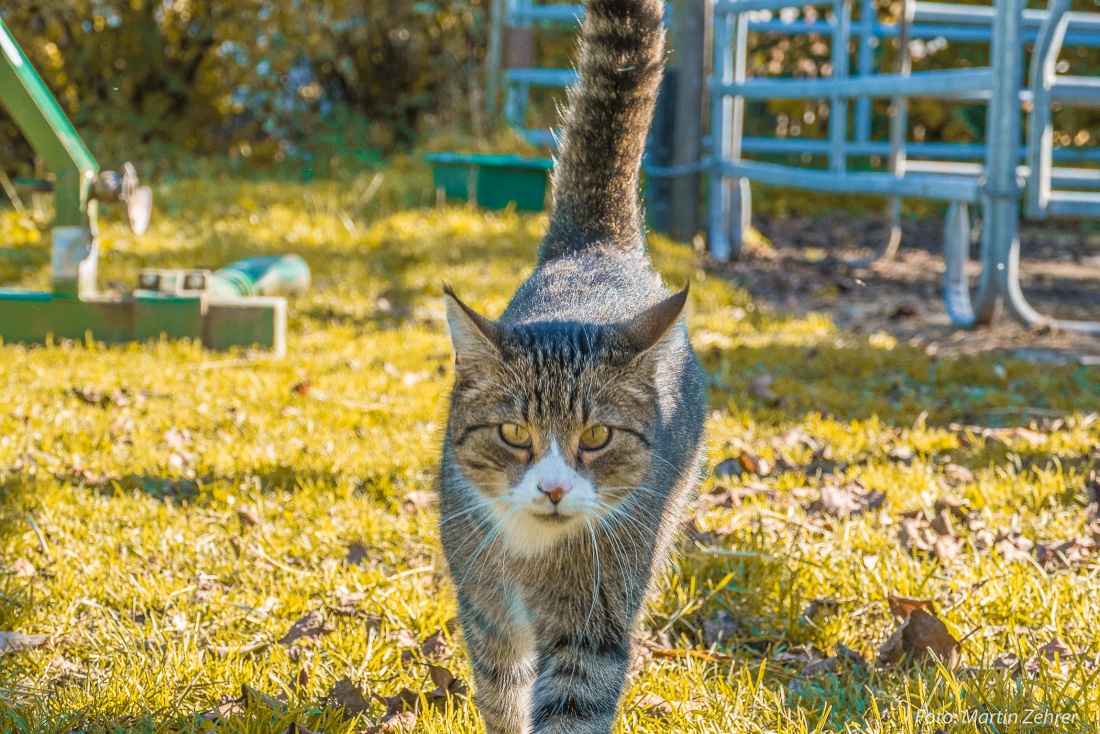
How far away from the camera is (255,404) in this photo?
384 cm

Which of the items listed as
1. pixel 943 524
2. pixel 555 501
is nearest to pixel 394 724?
pixel 555 501

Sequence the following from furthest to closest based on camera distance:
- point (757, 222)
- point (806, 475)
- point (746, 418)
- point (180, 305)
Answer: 1. point (757, 222)
2. point (180, 305)
3. point (746, 418)
4. point (806, 475)

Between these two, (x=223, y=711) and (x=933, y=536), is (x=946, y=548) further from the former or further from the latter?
(x=223, y=711)

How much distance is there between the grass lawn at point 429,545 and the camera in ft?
6.86

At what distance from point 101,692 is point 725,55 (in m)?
6.32

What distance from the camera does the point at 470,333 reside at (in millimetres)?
2049

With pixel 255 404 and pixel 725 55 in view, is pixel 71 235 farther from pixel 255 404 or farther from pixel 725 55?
pixel 725 55

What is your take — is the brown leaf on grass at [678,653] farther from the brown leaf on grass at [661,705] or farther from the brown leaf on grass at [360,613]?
the brown leaf on grass at [360,613]

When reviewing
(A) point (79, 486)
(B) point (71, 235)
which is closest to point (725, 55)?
(B) point (71, 235)

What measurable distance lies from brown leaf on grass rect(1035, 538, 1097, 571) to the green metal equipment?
10.2 ft

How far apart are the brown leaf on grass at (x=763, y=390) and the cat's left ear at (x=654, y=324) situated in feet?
6.89

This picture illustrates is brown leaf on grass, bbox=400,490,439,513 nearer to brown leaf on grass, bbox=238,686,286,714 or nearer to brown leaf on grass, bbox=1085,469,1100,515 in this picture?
brown leaf on grass, bbox=238,686,286,714

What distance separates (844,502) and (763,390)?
1098mm

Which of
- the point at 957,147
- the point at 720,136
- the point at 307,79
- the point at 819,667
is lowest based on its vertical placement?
the point at 819,667
